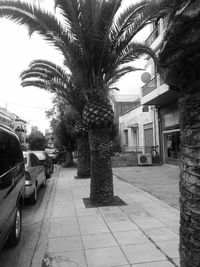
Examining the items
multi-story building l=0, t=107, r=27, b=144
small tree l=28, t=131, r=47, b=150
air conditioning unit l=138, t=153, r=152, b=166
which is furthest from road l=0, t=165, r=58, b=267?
small tree l=28, t=131, r=47, b=150

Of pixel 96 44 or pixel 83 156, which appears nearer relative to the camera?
pixel 96 44

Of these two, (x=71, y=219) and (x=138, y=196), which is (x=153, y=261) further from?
(x=138, y=196)

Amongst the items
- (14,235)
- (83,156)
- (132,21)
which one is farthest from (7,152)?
(83,156)

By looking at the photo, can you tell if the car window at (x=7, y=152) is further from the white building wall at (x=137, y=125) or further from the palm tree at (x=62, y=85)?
the white building wall at (x=137, y=125)

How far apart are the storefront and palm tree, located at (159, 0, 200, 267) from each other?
17.8m

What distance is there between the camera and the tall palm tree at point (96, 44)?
8031 mm

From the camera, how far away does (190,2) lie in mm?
1867

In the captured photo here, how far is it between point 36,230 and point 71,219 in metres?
0.92

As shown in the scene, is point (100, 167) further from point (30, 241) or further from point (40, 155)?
point (40, 155)

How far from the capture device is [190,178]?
86.5 inches

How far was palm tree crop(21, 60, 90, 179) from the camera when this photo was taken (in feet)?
40.5

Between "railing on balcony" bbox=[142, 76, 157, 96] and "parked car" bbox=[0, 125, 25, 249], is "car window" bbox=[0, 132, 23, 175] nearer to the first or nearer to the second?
"parked car" bbox=[0, 125, 25, 249]

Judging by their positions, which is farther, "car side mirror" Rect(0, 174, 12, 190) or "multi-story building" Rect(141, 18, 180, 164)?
"multi-story building" Rect(141, 18, 180, 164)

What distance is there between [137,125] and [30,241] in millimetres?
24515
